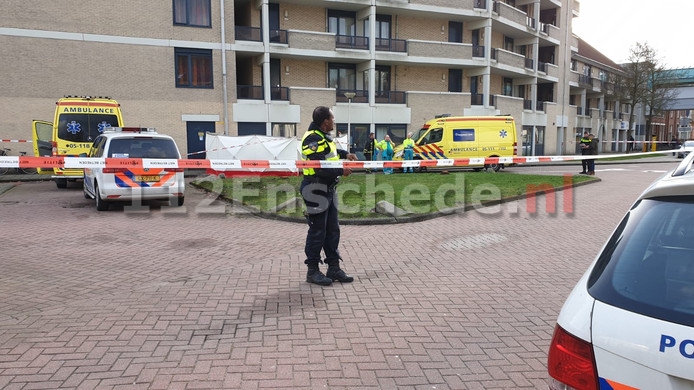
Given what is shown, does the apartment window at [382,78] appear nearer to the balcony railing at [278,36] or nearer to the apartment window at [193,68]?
the balcony railing at [278,36]

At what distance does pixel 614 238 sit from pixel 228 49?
23.7 m

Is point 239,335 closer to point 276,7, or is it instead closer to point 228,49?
point 228,49

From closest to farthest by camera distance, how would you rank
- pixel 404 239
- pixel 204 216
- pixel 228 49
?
pixel 404 239, pixel 204 216, pixel 228 49

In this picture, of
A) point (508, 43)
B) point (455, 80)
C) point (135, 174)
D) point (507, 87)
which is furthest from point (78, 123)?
point (508, 43)

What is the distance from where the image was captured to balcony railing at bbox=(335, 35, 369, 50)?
26.9 meters

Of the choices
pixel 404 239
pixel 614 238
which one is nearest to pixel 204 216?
pixel 404 239

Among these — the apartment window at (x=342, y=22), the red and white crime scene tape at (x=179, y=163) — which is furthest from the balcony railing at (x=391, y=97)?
the red and white crime scene tape at (x=179, y=163)

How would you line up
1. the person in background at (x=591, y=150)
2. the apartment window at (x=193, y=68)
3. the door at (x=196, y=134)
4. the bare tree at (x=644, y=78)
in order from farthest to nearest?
the bare tree at (x=644, y=78), the door at (x=196, y=134), the apartment window at (x=193, y=68), the person in background at (x=591, y=150)

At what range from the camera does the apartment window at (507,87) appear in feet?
116

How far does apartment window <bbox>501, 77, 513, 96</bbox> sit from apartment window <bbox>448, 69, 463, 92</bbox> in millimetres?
5593

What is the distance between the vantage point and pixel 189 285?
17.8ft

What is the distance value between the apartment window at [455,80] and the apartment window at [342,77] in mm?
6747

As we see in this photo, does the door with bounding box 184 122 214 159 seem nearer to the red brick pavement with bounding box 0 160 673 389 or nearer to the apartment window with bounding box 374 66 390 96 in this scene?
the apartment window with bounding box 374 66 390 96

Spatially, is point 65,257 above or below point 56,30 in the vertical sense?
below
